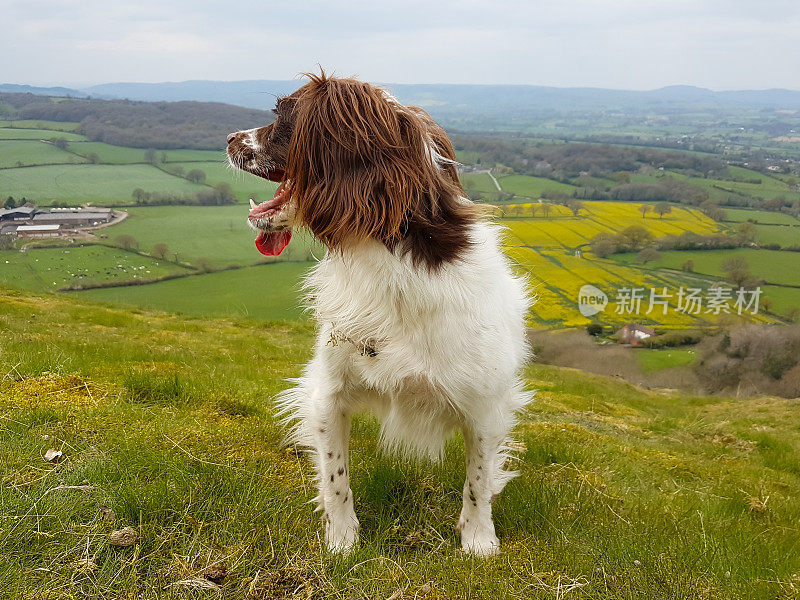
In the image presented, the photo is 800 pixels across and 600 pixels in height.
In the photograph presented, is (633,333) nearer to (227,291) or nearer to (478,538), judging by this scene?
(227,291)

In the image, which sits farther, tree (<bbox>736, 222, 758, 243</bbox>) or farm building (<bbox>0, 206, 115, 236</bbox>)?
tree (<bbox>736, 222, 758, 243</bbox>)

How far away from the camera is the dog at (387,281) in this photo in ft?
9.79

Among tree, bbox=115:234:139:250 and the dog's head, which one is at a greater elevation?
the dog's head

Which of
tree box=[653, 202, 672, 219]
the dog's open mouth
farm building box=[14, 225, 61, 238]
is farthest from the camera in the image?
tree box=[653, 202, 672, 219]

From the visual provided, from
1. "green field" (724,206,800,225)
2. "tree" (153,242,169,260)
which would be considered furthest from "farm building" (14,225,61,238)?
"green field" (724,206,800,225)

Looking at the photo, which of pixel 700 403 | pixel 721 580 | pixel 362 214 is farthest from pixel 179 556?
pixel 700 403

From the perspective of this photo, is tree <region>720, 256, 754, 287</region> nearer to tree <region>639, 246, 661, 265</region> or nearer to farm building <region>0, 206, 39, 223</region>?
tree <region>639, 246, 661, 265</region>

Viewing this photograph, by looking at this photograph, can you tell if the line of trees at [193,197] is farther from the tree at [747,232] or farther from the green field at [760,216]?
the green field at [760,216]

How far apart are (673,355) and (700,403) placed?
3306 centimetres

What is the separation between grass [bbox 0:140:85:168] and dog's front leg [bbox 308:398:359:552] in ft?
309

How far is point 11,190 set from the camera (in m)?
69.6

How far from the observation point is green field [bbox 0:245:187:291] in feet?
158

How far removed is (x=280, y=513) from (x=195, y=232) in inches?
2522

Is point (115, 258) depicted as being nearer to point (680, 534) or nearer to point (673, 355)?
point (673, 355)
